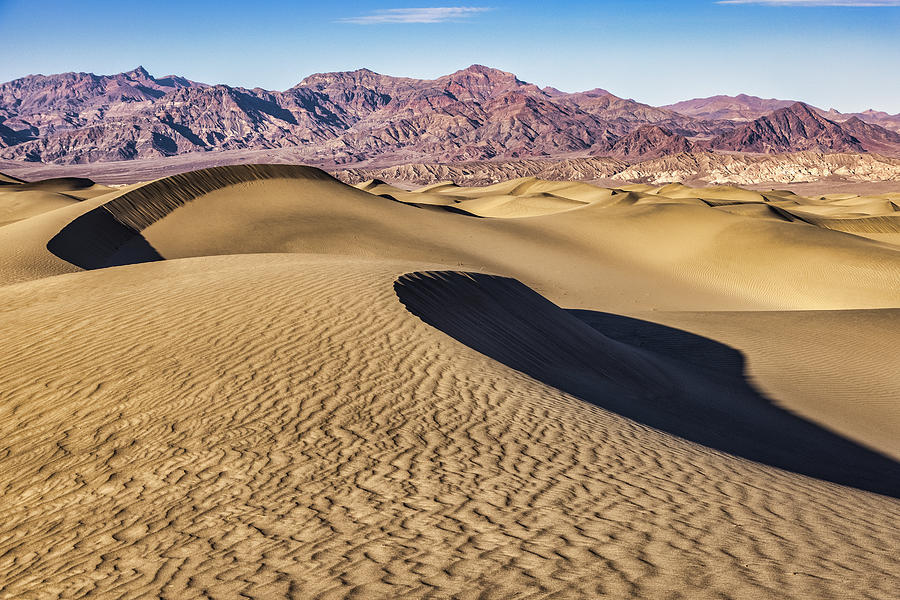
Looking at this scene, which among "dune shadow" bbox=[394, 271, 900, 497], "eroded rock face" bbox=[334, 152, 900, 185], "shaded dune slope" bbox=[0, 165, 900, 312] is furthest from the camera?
"eroded rock face" bbox=[334, 152, 900, 185]

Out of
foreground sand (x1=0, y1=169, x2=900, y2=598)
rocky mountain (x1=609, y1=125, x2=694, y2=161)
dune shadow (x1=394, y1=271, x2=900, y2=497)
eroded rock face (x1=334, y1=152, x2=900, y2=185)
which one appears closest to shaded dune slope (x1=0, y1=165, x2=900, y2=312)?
foreground sand (x1=0, y1=169, x2=900, y2=598)

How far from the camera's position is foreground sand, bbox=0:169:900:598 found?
4117 millimetres

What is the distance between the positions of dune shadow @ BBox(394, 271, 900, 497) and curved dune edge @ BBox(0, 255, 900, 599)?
4.41 ft

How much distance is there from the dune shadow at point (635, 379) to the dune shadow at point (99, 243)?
43.2 feet

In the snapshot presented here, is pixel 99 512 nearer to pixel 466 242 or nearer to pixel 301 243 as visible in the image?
pixel 301 243

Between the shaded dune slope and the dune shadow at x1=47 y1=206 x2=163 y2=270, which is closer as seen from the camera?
the dune shadow at x1=47 y1=206 x2=163 y2=270

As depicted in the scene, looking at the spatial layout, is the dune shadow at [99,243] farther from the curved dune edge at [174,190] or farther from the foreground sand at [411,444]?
the foreground sand at [411,444]

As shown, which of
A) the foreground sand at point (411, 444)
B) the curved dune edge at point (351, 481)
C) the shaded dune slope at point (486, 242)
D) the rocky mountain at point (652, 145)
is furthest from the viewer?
the rocky mountain at point (652, 145)

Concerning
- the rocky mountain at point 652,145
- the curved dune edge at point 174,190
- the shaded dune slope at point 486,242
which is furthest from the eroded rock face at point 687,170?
the curved dune edge at point 174,190

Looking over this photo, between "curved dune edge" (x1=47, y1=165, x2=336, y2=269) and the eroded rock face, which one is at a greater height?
the eroded rock face

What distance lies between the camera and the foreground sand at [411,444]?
13.5 feet

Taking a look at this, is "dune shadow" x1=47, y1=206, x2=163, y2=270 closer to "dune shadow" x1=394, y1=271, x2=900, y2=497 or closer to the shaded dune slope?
the shaded dune slope

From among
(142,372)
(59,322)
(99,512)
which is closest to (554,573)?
(99,512)

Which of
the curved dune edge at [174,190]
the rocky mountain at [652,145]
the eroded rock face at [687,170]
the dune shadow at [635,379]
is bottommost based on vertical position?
the dune shadow at [635,379]
